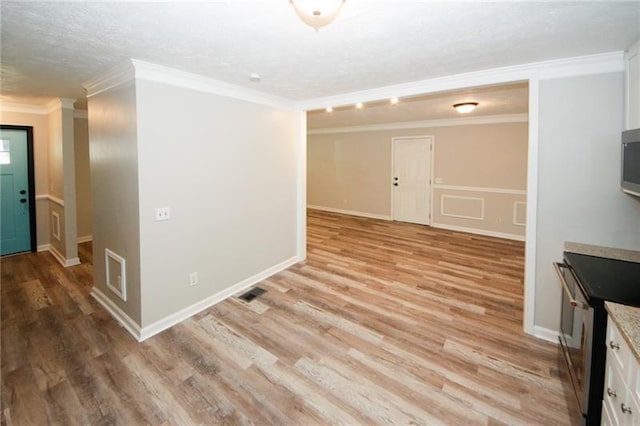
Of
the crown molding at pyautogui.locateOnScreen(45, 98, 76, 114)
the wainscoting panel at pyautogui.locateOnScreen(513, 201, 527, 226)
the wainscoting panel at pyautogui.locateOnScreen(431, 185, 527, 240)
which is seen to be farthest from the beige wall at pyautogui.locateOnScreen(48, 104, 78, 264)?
the wainscoting panel at pyautogui.locateOnScreen(513, 201, 527, 226)

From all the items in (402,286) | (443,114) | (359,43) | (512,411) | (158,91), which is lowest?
(512,411)

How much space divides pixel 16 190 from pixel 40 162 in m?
0.56

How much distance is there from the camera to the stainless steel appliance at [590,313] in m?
1.53

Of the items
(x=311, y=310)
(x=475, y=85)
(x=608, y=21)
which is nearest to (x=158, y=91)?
(x=311, y=310)

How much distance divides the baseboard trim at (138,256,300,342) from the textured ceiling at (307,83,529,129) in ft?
8.39

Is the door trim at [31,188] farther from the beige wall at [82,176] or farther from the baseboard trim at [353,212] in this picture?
the baseboard trim at [353,212]

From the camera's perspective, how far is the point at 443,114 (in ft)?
18.8

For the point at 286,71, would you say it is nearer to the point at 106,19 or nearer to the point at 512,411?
the point at 106,19

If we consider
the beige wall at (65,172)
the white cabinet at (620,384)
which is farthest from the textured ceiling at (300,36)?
the white cabinet at (620,384)

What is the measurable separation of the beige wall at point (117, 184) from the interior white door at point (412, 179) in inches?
238

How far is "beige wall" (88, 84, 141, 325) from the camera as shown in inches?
102

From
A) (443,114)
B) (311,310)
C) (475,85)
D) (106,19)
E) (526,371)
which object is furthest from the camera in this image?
(443,114)

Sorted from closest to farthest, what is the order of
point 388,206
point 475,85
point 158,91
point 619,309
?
point 619,309 < point 158,91 < point 475,85 < point 388,206

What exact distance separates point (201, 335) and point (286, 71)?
2.59 metres
